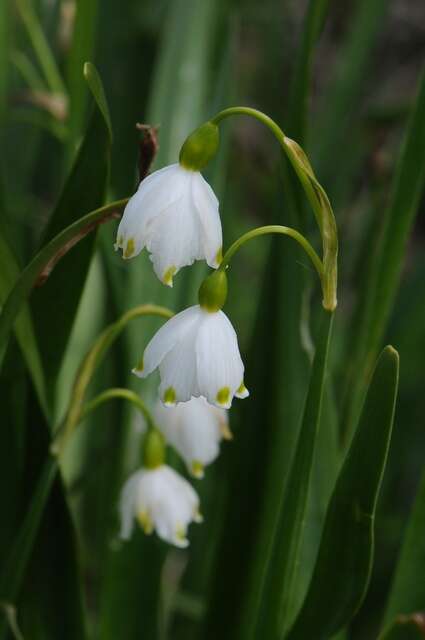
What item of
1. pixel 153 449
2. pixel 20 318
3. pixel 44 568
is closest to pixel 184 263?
pixel 20 318

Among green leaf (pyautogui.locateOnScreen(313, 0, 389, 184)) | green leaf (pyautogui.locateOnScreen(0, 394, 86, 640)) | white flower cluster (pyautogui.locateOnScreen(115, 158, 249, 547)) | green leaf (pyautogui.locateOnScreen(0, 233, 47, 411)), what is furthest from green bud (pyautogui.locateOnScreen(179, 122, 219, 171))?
green leaf (pyautogui.locateOnScreen(313, 0, 389, 184))

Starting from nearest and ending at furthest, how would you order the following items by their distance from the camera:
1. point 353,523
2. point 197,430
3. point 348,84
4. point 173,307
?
point 353,523, point 197,430, point 173,307, point 348,84

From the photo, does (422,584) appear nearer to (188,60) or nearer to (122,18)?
(188,60)

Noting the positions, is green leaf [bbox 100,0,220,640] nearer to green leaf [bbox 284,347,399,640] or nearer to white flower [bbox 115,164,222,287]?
green leaf [bbox 284,347,399,640]

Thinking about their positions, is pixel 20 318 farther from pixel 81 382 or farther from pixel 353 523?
pixel 353 523

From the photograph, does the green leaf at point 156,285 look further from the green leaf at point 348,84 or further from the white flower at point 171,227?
the white flower at point 171,227

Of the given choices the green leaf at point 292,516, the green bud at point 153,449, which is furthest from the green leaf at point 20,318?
the green leaf at point 292,516
